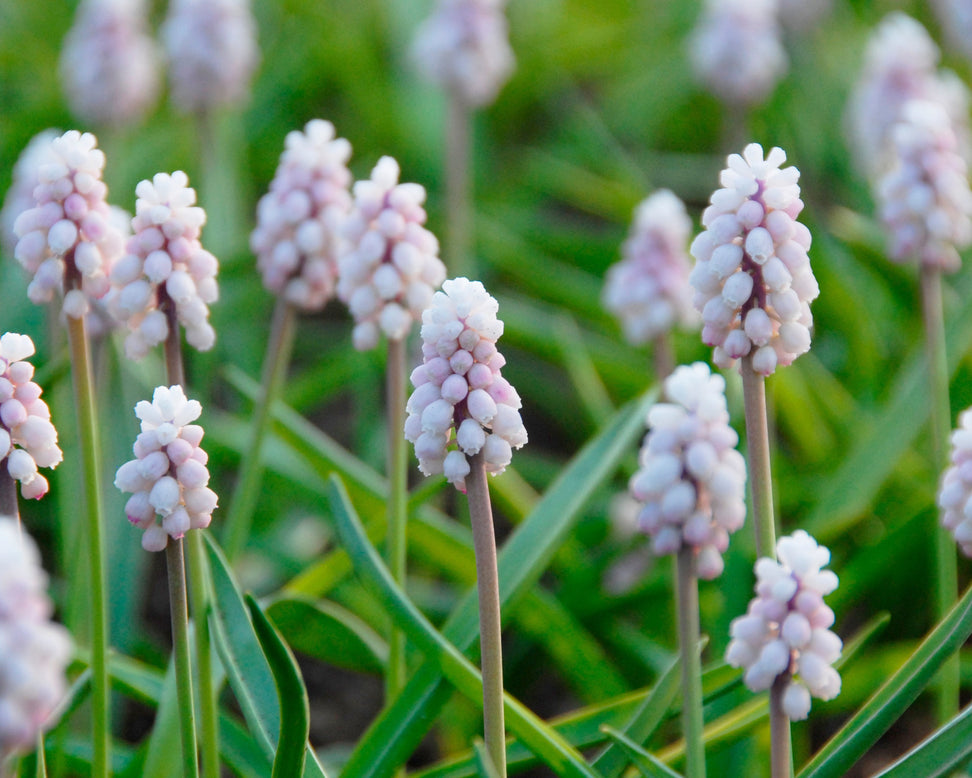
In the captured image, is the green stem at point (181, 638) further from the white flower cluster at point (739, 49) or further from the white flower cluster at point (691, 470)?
the white flower cluster at point (739, 49)

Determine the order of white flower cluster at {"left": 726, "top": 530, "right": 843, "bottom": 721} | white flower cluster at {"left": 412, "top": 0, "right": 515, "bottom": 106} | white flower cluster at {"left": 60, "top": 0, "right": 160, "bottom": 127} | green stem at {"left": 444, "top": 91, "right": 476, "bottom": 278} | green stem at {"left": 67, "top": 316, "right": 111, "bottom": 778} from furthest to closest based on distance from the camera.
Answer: white flower cluster at {"left": 60, "top": 0, "right": 160, "bottom": 127} < white flower cluster at {"left": 412, "top": 0, "right": 515, "bottom": 106} < green stem at {"left": 444, "top": 91, "right": 476, "bottom": 278} < green stem at {"left": 67, "top": 316, "right": 111, "bottom": 778} < white flower cluster at {"left": 726, "top": 530, "right": 843, "bottom": 721}

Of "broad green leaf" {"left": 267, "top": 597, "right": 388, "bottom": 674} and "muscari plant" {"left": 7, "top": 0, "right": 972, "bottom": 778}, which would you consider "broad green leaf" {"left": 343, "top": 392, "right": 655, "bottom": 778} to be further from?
"broad green leaf" {"left": 267, "top": 597, "right": 388, "bottom": 674}

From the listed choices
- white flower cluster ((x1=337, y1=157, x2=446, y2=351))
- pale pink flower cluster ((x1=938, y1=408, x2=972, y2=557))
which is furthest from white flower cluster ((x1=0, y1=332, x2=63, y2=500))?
pale pink flower cluster ((x1=938, y1=408, x2=972, y2=557))

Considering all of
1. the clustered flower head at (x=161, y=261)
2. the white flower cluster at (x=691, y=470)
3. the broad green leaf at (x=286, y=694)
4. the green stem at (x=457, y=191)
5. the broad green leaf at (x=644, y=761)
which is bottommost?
the broad green leaf at (x=644, y=761)

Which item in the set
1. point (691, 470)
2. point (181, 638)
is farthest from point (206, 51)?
point (691, 470)

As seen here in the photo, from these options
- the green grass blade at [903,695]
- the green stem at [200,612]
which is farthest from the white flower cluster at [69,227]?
the green grass blade at [903,695]

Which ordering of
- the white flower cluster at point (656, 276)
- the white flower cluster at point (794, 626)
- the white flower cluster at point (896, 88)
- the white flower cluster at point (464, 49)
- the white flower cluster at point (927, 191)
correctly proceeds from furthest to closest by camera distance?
the white flower cluster at point (464, 49)
the white flower cluster at point (896, 88)
the white flower cluster at point (656, 276)
the white flower cluster at point (927, 191)
the white flower cluster at point (794, 626)
